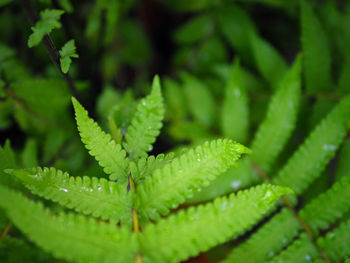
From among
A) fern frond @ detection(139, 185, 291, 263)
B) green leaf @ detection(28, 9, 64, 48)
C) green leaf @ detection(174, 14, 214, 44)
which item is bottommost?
fern frond @ detection(139, 185, 291, 263)

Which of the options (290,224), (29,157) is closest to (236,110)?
(290,224)

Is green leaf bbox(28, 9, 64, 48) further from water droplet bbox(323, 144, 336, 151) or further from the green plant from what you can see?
water droplet bbox(323, 144, 336, 151)

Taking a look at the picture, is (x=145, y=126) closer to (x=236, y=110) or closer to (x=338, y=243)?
(x=236, y=110)

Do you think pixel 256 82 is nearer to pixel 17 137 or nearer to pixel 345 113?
pixel 345 113

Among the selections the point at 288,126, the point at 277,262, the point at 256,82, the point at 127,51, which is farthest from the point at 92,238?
the point at 127,51

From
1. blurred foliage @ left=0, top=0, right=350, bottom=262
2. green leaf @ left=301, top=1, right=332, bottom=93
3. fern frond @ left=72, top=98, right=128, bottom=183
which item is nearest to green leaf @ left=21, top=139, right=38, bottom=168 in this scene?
blurred foliage @ left=0, top=0, right=350, bottom=262

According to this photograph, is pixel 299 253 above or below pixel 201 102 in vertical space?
below
